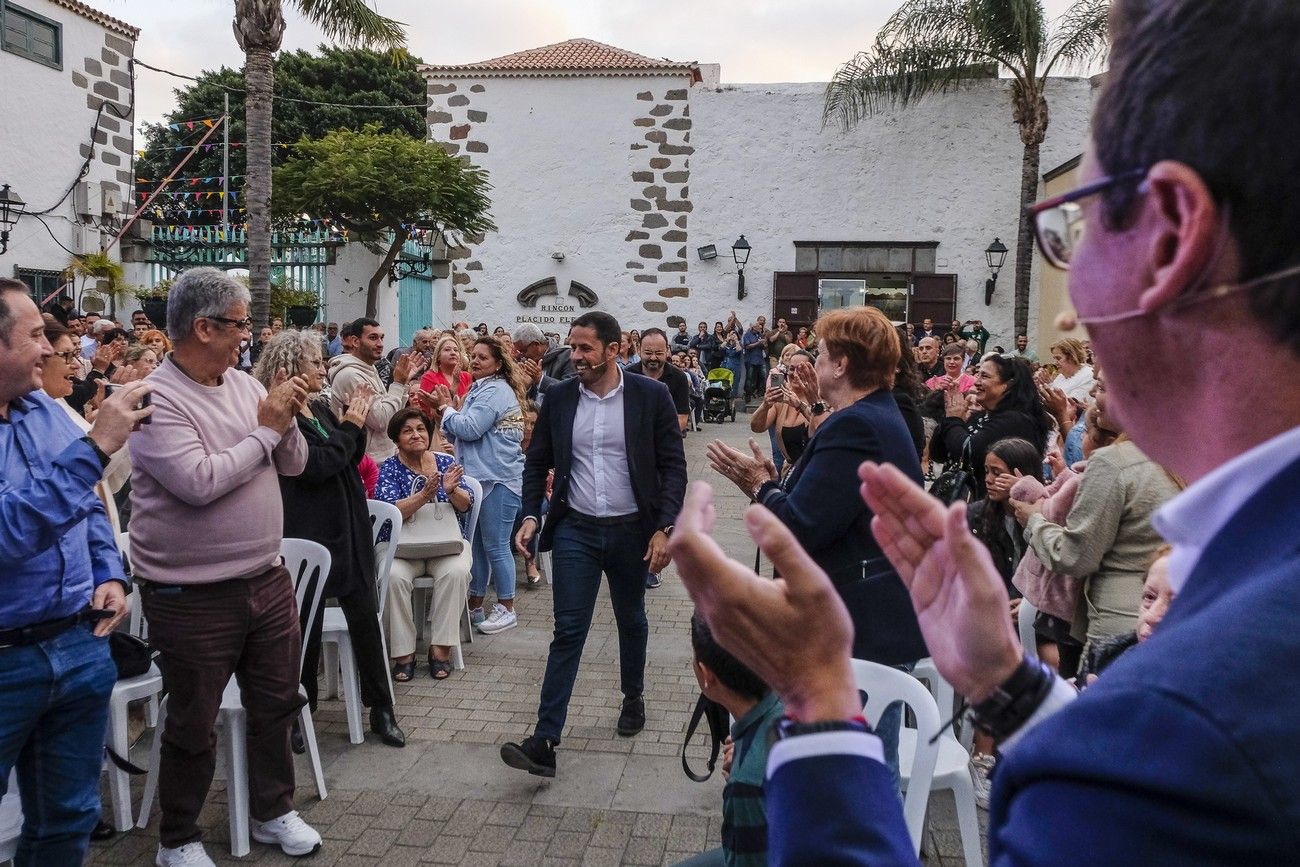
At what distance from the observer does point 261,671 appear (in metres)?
3.74

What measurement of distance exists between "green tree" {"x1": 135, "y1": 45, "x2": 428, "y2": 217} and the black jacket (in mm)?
26163

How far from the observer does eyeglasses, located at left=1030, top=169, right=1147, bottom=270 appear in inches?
36.2

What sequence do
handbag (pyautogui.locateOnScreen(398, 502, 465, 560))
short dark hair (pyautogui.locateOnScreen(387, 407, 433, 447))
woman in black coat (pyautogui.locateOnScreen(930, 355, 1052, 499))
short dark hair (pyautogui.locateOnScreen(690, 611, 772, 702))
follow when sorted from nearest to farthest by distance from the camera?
short dark hair (pyautogui.locateOnScreen(690, 611, 772, 702))
woman in black coat (pyautogui.locateOnScreen(930, 355, 1052, 499))
handbag (pyautogui.locateOnScreen(398, 502, 465, 560))
short dark hair (pyautogui.locateOnScreen(387, 407, 433, 447))

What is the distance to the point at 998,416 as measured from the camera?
5758mm

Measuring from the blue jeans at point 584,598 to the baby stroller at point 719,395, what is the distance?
1407cm

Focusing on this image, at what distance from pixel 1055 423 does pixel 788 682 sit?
5700 millimetres

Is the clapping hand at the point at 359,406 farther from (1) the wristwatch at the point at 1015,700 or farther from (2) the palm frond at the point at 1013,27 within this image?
(2) the palm frond at the point at 1013,27

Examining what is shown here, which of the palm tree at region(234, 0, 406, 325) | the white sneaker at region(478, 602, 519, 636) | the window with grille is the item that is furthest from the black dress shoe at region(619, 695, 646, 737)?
the window with grille

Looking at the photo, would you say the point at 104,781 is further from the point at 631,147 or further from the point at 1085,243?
the point at 631,147

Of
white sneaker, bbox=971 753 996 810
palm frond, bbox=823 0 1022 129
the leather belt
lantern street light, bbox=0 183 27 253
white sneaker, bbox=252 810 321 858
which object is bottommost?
white sneaker, bbox=252 810 321 858

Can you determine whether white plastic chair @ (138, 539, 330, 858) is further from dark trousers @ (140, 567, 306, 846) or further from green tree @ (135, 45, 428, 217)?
green tree @ (135, 45, 428, 217)

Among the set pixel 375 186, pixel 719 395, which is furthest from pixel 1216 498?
pixel 719 395

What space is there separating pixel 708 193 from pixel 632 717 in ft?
55.9

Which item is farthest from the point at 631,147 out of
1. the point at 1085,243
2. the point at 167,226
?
the point at 1085,243
